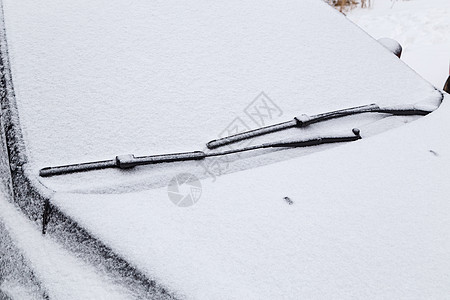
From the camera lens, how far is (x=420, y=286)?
105cm

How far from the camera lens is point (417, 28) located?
5.88m

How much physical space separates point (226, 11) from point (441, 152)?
104 cm

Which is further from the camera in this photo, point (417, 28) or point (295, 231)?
point (417, 28)

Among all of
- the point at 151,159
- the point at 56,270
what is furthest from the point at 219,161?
the point at 56,270

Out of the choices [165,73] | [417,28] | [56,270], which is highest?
[165,73]

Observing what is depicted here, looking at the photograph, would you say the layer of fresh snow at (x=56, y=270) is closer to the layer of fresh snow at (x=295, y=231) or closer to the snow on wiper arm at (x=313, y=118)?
→ the layer of fresh snow at (x=295, y=231)

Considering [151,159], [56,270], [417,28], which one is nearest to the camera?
[56,270]

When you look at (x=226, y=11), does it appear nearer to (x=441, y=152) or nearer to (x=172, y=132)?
(x=172, y=132)

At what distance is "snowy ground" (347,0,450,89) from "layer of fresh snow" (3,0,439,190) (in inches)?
103

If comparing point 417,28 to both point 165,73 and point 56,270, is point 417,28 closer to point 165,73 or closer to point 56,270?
point 165,73

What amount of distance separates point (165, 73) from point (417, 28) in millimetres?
5267

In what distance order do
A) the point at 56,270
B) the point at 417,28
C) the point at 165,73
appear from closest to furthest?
the point at 56,270, the point at 165,73, the point at 417,28

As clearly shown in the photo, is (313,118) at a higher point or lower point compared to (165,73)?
lower

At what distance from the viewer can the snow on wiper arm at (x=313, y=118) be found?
1481 millimetres
